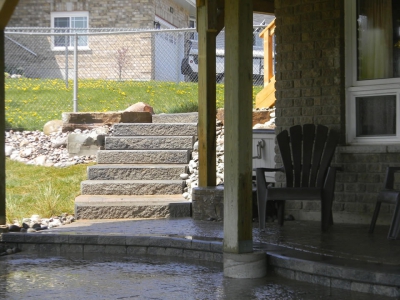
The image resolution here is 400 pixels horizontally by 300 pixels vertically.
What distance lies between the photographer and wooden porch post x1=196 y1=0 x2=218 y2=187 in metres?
8.23

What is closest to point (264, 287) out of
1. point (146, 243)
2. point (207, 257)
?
point (207, 257)

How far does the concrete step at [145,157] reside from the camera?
9.99 m

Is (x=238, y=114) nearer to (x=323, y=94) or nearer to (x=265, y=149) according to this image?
(x=323, y=94)

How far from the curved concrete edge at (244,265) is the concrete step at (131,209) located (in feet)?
10.5

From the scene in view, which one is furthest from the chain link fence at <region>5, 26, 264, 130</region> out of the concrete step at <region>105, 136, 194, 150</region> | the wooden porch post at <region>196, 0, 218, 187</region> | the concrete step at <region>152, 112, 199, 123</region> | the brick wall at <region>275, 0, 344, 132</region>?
the brick wall at <region>275, 0, 344, 132</region>

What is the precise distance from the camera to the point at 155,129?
10.6 meters

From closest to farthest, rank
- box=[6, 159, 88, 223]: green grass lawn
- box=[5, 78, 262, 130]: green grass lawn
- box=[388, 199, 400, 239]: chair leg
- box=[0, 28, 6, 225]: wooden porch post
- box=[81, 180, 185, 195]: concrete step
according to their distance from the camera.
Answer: box=[388, 199, 400, 239]: chair leg
box=[0, 28, 6, 225]: wooden porch post
box=[6, 159, 88, 223]: green grass lawn
box=[81, 180, 185, 195]: concrete step
box=[5, 78, 262, 130]: green grass lawn

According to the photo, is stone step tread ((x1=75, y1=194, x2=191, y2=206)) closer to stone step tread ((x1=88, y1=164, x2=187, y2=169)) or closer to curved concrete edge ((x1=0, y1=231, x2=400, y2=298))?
stone step tread ((x1=88, y1=164, x2=187, y2=169))

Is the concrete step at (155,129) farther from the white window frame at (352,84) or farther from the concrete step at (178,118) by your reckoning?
the white window frame at (352,84)

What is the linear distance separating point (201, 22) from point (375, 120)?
2.32 m

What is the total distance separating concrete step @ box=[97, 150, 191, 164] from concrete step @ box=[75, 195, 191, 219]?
146 cm

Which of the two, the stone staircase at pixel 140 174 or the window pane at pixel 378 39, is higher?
the window pane at pixel 378 39

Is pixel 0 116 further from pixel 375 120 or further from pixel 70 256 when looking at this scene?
pixel 375 120

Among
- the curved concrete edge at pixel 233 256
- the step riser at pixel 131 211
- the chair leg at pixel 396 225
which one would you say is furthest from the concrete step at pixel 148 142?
the chair leg at pixel 396 225
